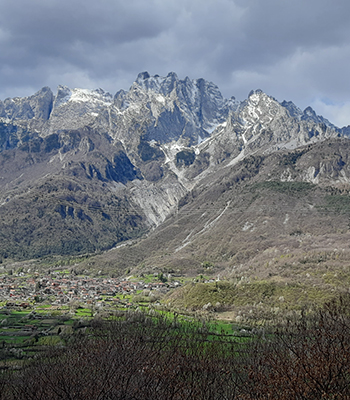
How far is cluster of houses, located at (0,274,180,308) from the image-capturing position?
5236 inches

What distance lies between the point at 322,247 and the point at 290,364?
149 m

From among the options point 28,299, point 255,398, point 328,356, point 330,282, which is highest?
point 328,356

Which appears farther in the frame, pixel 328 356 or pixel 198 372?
pixel 198 372

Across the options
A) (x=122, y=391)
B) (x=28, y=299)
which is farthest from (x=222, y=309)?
(x=122, y=391)

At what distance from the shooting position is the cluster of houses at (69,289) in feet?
436

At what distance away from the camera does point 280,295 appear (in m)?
112

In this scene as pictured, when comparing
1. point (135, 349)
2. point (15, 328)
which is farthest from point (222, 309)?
point (135, 349)

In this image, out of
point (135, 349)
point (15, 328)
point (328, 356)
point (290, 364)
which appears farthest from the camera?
point (15, 328)

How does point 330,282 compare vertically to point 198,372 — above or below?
below

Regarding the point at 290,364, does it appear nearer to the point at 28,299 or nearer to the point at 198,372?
the point at 198,372

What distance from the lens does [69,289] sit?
6196 inches

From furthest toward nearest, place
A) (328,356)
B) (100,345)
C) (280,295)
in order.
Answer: (280,295) < (100,345) < (328,356)

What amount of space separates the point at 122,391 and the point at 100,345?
14728 mm

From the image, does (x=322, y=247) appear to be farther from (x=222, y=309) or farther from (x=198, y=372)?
(x=198, y=372)
